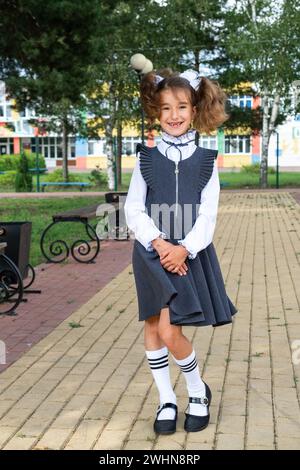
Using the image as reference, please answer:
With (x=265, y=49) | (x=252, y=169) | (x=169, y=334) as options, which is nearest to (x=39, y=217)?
(x=169, y=334)

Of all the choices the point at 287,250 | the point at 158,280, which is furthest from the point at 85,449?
the point at 287,250

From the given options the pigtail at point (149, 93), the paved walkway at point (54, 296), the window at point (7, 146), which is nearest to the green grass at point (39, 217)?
the paved walkway at point (54, 296)

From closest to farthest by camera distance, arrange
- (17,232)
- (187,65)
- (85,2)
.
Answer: (17,232) → (85,2) → (187,65)

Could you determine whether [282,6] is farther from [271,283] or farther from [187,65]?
[271,283]

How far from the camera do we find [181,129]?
134 inches

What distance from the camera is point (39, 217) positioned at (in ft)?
54.6

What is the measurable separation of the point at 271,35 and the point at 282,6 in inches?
65.2

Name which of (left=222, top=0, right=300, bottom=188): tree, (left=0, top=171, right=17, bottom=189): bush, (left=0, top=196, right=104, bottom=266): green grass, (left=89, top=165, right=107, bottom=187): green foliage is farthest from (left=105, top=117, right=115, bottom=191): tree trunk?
(left=0, top=171, right=17, bottom=189): bush

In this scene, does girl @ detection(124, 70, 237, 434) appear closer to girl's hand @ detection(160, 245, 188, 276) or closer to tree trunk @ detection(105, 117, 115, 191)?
girl's hand @ detection(160, 245, 188, 276)

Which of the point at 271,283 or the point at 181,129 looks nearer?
the point at 181,129

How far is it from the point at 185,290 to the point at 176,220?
12.7 inches

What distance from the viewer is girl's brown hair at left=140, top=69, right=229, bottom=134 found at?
3.42 m

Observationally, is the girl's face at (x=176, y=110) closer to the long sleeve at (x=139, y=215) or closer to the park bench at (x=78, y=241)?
the long sleeve at (x=139, y=215)

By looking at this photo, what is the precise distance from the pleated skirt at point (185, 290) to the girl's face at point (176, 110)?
0.56 metres
